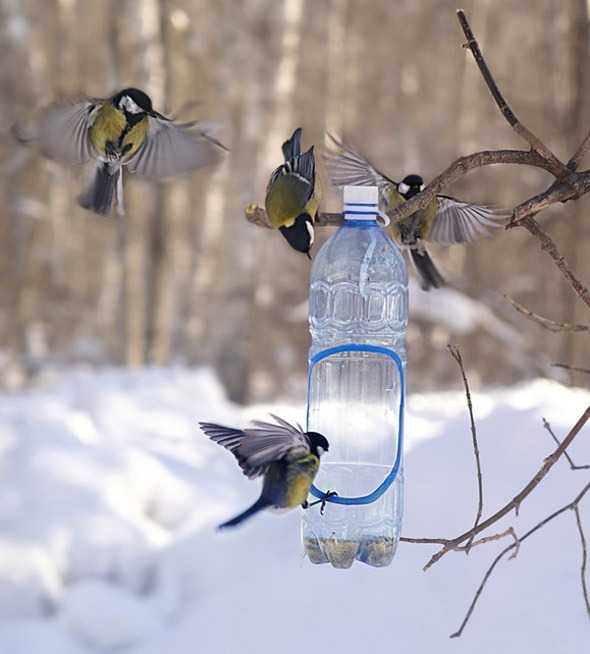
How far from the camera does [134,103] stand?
2.67m

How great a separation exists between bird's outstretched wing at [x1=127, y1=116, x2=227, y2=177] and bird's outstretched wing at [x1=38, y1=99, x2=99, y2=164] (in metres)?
0.15

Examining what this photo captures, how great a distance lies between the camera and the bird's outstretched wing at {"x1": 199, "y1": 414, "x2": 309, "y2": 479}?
83.0 inches

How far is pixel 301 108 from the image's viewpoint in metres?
23.9

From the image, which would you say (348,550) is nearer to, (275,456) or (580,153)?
(275,456)

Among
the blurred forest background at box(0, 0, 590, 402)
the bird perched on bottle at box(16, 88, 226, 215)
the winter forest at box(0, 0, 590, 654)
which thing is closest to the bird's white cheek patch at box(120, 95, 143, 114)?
the bird perched on bottle at box(16, 88, 226, 215)

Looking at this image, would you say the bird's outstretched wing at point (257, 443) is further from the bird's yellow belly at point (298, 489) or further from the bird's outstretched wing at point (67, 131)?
the bird's outstretched wing at point (67, 131)

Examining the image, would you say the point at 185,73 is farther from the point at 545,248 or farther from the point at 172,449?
the point at 545,248

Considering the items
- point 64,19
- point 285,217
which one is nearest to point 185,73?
point 64,19

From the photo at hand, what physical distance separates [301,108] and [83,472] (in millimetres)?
18715

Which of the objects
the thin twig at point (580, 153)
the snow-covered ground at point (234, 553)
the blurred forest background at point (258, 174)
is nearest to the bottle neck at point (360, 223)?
the thin twig at point (580, 153)

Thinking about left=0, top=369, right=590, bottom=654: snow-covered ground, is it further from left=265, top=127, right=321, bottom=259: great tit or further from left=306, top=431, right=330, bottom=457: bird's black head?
left=265, top=127, right=321, bottom=259: great tit

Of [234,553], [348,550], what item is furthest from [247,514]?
[234,553]

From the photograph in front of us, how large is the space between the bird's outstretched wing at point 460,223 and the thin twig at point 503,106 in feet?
1.20

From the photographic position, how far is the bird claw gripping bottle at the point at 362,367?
250 cm
